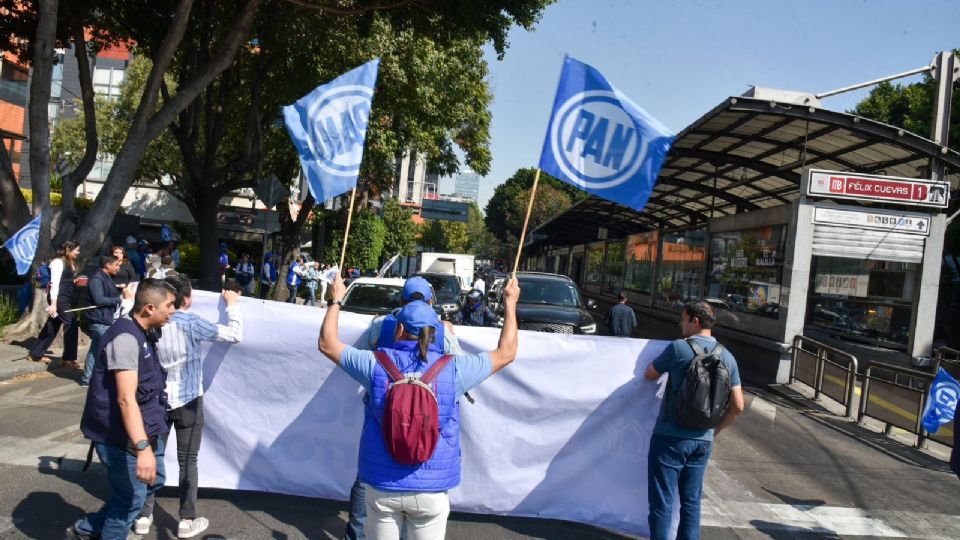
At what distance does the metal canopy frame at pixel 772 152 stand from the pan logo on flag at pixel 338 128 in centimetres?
891

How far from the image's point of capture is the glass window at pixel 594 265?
110 ft

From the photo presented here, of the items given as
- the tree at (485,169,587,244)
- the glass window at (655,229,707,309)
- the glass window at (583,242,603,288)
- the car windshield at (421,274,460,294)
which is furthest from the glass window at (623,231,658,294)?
the tree at (485,169,587,244)

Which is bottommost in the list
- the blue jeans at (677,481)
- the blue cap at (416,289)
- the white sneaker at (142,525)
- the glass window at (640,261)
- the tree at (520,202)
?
the white sneaker at (142,525)

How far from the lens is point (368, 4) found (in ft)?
42.7

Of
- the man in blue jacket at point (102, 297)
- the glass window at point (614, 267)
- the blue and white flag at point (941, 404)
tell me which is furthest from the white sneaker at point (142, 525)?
the glass window at point (614, 267)

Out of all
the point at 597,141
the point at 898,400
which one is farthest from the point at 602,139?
the point at 898,400

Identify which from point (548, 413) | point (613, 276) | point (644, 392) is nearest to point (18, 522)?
point (548, 413)

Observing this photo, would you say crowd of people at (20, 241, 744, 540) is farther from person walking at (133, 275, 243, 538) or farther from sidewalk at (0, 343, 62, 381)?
sidewalk at (0, 343, 62, 381)

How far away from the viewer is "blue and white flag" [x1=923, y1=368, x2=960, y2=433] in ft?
23.7

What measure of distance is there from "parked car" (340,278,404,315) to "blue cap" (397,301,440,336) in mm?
7526

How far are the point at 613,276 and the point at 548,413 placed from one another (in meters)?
25.6

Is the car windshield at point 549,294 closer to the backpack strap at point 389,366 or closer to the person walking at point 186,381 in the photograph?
the person walking at point 186,381

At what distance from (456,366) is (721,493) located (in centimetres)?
420

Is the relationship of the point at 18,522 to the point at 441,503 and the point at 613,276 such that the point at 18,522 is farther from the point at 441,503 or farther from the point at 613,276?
the point at 613,276
